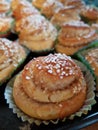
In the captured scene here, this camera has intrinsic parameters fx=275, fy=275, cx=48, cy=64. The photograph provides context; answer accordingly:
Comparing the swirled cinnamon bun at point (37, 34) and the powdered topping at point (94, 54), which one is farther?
the swirled cinnamon bun at point (37, 34)

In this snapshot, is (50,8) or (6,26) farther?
(50,8)

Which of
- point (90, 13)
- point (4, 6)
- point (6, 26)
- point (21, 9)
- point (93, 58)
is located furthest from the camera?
point (4, 6)

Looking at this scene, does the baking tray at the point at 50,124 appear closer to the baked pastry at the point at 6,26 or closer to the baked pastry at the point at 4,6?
the baked pastry at the point at 6,26

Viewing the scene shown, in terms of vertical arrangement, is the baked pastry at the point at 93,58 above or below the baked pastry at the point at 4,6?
above

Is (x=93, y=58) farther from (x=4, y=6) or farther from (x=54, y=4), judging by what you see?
(x=4, y=6)

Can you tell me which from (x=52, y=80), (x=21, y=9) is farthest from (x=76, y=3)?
(x=52, y=80)

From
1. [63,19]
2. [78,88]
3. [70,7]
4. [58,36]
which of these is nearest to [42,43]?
[58,36]

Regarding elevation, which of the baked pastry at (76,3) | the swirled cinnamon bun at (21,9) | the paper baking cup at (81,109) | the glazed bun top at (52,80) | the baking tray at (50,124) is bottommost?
the baking tray at (50,124)

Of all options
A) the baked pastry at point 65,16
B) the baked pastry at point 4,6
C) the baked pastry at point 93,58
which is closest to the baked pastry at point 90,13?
the baked pastry at point 65,16
